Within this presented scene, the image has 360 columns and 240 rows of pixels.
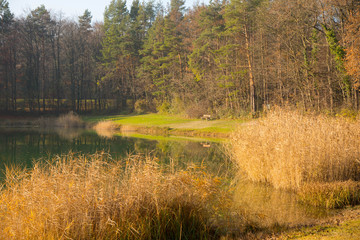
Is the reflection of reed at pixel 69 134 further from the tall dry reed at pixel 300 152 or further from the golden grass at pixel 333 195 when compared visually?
the golden grass at pixel 333 195

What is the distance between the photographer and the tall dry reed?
892 centimetres

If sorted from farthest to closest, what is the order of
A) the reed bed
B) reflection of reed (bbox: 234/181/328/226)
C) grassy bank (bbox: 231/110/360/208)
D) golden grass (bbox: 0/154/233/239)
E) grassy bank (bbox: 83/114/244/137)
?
the reed bed
grassy bank (bbox: 83/114/244/137)
grassy bank (bbox: 231/110/360/208)
reflection of reed (bbox: 234/181/328/226)
golden grass (bbox: 0/154/233/239)

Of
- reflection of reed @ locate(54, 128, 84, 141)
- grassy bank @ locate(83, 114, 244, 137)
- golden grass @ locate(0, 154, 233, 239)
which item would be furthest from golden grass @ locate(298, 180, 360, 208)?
reflection of reed @ locate(54, 128, 84, 141)

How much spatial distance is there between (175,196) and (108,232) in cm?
142

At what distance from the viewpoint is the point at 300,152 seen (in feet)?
29.1

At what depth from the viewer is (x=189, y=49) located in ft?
142

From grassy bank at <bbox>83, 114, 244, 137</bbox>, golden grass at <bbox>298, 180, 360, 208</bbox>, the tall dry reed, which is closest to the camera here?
golden grass at <bbox>298, 180, 360, 208</bbox>

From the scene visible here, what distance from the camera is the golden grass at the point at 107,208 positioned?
4.69 m

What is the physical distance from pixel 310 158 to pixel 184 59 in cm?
3752

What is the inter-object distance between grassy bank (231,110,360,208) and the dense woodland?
9334 mm

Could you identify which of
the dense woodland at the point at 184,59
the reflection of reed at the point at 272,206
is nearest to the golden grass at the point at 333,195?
the reflection of reed at the point at 272,206

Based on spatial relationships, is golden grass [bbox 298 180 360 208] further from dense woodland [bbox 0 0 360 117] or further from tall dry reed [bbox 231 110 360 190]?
dense woodland [bbox 0 0 360 117]

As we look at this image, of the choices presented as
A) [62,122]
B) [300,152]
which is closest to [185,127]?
[62,122]

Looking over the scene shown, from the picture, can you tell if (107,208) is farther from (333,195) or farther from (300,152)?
(300,152)
